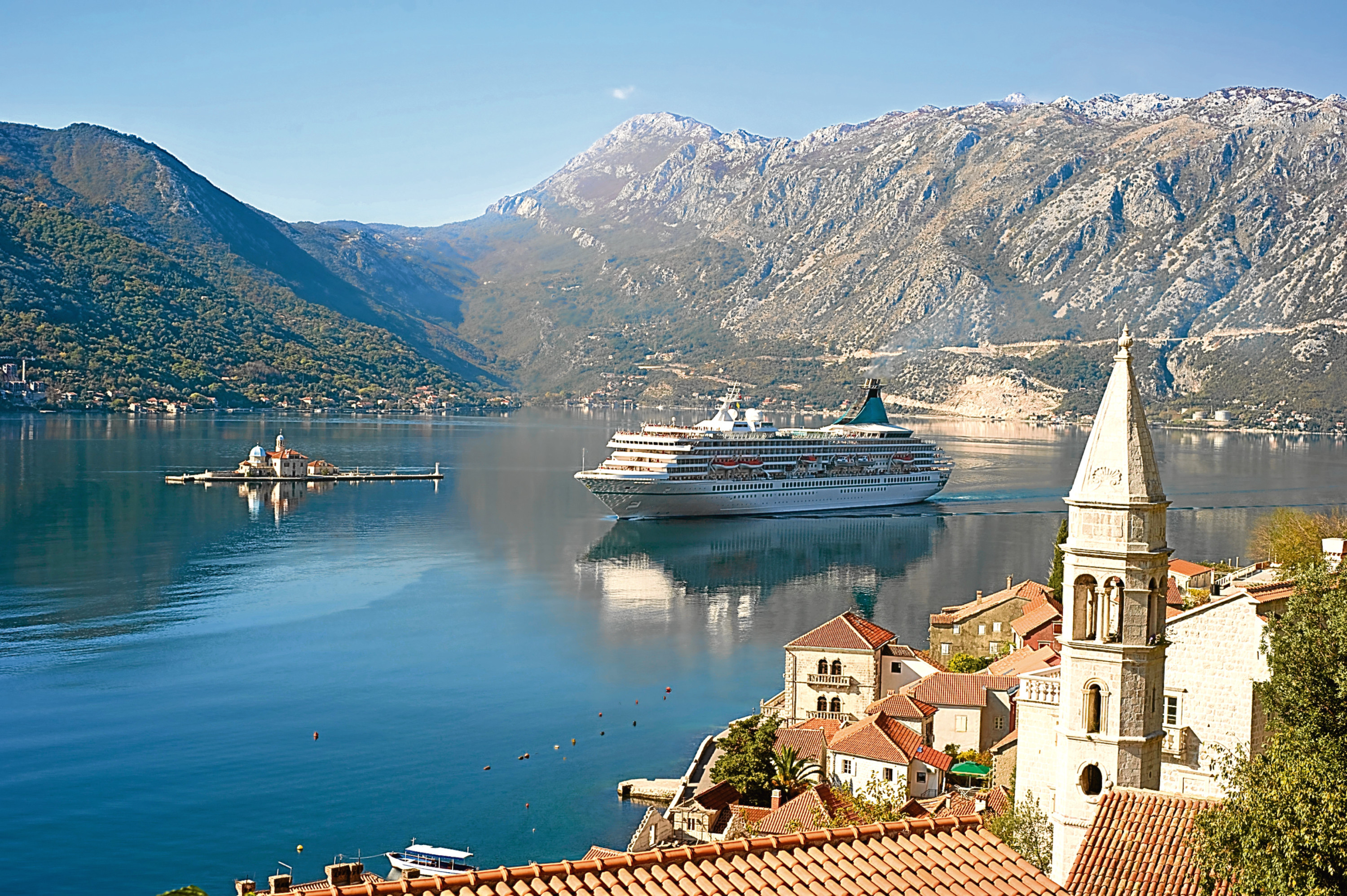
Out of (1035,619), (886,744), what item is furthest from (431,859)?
(1035,619)

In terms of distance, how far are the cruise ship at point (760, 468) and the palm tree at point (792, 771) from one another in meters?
43.2

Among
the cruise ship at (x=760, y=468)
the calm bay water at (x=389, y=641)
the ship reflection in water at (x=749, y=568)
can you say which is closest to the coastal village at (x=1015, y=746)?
the calm bay water at (x=389, y=641)

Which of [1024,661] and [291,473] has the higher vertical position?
[291,473]

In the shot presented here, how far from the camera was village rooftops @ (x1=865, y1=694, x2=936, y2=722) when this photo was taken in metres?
22.2

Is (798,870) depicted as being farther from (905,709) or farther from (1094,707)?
(905,709)

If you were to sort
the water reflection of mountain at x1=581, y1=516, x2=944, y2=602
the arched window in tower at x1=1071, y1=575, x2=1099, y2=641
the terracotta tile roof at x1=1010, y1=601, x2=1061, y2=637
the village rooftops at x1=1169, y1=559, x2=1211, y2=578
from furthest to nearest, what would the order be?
the water reflection of mountain at x1=581, y1=516, x2=944, y2=602 → the village rooftops at x1=1169, y1=559, x2=1211, y2=578 → the terracotta tile roof at x1=1010, y1=601, x2=1061, y2=637 → the arched window in tower at x1=1071, y1=575, x2=1099, y2=641

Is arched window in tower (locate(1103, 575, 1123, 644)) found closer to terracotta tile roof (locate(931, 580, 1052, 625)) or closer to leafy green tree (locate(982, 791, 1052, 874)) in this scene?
leafy green tree (locate(982, 791, 1052, 874))

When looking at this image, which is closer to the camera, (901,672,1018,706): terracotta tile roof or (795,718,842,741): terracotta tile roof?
(901,672,1018,706): terracotta tile roof

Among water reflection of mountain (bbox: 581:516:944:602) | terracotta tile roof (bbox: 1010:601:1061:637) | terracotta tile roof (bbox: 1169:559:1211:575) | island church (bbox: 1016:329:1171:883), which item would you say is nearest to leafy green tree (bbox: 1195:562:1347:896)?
island church (bbox: 1016:329:1171:883)

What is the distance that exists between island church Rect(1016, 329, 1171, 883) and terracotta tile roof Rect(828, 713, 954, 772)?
10161 millimetres

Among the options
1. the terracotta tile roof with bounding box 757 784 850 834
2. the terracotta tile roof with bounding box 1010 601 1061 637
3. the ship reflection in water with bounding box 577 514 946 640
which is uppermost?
the terracotta tile roof with bounding box 1010 601 1061 637

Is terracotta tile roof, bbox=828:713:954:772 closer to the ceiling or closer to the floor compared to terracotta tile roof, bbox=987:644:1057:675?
closer to the floor

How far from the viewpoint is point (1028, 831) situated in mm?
13188

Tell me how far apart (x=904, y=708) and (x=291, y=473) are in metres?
64.6
